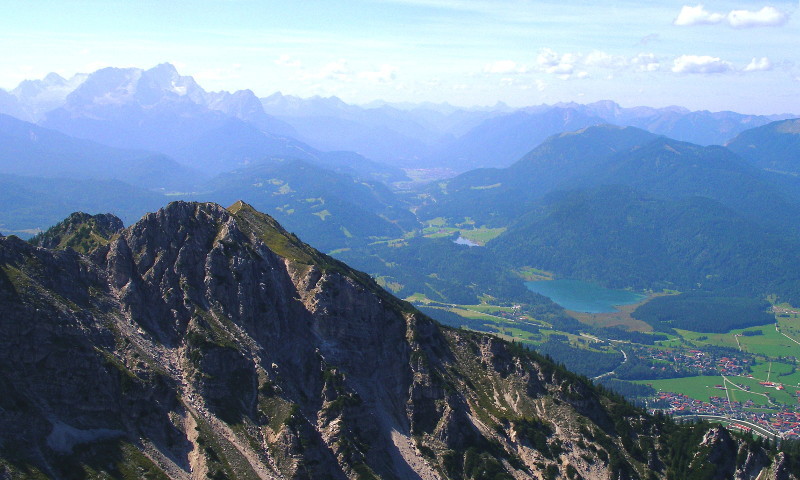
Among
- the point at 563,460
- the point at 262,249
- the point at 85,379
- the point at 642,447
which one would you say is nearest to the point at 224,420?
the point at 85,379

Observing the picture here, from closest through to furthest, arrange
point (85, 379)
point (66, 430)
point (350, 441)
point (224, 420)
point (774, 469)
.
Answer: point (66, 430), point (85, 379), point (224, 420), point (350, 441), point (774, 469)

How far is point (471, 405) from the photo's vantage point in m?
134

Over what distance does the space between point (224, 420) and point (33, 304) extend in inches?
1341

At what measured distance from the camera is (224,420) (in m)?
102

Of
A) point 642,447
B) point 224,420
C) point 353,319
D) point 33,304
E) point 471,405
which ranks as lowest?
point 642,447

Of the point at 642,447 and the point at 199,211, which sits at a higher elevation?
the point at 199,211

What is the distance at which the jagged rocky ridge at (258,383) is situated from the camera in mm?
89875

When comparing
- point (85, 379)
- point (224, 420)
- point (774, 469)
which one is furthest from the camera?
point (774, 469)

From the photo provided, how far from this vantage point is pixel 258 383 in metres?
110

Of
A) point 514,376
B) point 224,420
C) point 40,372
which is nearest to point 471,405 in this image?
point 514,376

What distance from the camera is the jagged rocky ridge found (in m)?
89.9

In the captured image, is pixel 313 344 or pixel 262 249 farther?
pixel 262 249

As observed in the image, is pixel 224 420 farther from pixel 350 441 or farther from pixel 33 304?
pixel 33 304

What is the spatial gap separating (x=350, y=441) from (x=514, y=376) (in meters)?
48.5
